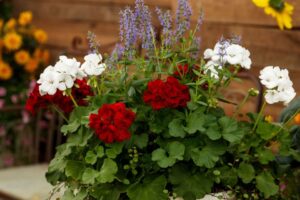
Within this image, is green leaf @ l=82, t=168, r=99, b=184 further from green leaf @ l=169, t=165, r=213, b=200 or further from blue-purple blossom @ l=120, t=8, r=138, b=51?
blue-purple blossom @ l=120, t=8, r=138, b=51

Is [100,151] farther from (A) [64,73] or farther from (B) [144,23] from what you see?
(B) [144,23]

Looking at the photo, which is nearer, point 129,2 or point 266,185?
point 266,185

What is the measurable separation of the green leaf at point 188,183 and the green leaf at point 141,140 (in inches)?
3.5

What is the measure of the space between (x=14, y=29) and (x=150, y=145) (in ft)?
9.90

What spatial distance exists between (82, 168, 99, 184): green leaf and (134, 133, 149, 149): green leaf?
117 mm

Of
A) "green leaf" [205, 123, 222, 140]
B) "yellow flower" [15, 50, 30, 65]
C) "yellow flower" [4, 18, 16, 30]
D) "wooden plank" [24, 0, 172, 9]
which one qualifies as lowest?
"yellow flower" [15, 50, 30, 65]

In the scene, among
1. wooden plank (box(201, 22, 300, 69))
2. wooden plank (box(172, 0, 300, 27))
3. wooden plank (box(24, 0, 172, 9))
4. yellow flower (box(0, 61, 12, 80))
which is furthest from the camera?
yellow flower (box(0, 61, 12, 80))

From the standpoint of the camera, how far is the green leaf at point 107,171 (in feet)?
5.62

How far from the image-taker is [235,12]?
3396mm

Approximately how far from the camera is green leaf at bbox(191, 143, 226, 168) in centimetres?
171

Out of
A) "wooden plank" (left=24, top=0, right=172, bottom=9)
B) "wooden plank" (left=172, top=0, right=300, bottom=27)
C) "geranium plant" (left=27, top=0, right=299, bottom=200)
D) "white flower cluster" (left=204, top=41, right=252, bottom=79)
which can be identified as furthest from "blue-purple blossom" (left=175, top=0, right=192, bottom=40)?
"wooden plank" (left=24, top=0, right=172, bottom=9)

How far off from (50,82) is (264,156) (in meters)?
0.56

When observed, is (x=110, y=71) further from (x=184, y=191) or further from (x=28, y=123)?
(x=28, y=123)

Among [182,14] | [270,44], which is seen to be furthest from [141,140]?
[270,44]
